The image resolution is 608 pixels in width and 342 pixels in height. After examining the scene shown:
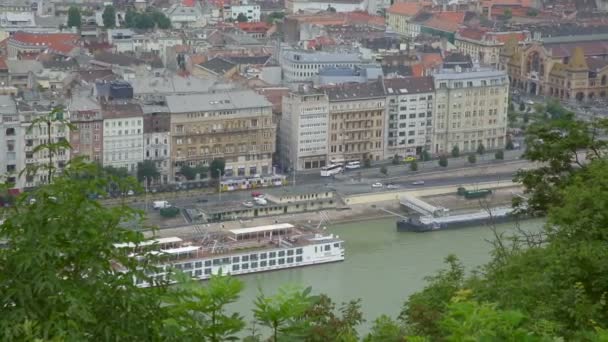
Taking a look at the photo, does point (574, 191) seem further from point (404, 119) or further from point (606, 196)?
point (404, 119)

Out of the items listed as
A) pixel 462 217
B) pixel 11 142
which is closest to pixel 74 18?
pixel 11 142

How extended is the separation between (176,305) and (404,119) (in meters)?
11.0

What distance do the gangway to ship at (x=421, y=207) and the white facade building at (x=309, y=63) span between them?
Answer: 11.0 ft

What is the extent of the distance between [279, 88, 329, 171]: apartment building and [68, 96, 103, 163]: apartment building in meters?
1.82

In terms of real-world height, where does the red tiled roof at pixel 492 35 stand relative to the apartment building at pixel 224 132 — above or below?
above

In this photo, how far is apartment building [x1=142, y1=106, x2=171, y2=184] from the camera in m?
12.0

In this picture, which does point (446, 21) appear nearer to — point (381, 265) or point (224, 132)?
point (224, 132)

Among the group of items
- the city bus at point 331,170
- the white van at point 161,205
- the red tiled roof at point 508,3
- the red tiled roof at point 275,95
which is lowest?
the white van at point 161,205

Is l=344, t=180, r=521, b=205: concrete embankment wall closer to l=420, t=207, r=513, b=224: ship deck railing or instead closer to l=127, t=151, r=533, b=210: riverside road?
l=127, t=151, r=533, b=210: riverside road

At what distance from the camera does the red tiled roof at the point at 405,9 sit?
781 inches

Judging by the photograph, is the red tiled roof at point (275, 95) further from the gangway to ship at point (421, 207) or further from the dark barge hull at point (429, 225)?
the dark barge hull at point (429, 225)

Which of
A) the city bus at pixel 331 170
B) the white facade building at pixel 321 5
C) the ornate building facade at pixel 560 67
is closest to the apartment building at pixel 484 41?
the ornate building facade at pixel 560 67

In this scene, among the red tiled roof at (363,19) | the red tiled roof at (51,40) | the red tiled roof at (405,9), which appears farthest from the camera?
→ the red tiled roof at (405,9)

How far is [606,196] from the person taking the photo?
3746 mm
